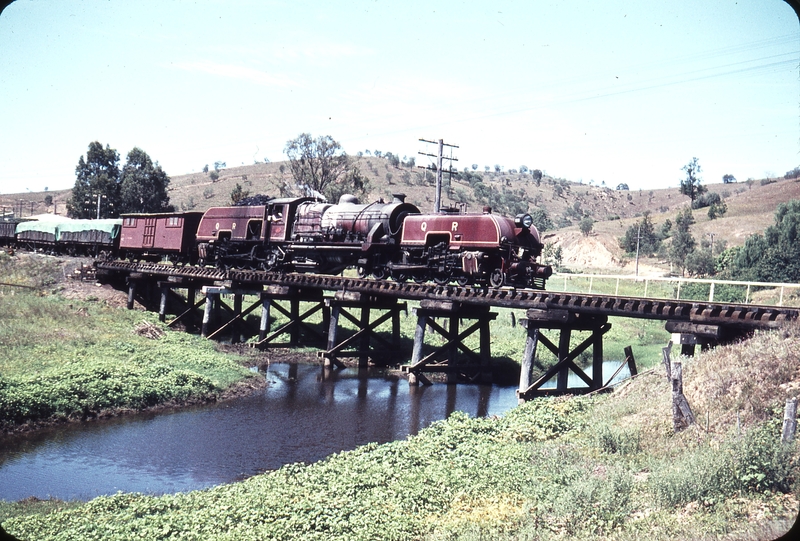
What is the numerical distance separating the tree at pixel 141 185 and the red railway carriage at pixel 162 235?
98.3 feet

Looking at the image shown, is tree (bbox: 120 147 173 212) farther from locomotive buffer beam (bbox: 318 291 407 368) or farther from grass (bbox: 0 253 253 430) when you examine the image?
locomotive buffer beam (bbox: 318 291 407 368)

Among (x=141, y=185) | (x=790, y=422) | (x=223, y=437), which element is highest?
(x=141, y=185)

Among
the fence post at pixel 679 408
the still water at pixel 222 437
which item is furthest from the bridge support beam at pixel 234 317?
the fence post at pixel 679 408

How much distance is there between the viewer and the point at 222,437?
16.4 meters

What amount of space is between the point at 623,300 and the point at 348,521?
10.6 metres

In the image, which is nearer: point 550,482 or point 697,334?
point 550,482

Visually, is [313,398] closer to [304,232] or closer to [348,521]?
[304,232]

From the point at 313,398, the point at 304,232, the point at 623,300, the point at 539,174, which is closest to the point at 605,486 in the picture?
the point at 623,300

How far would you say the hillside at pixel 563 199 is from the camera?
70.7 meters

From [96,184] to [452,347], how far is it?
55.1 m

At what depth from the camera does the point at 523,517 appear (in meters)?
9.32

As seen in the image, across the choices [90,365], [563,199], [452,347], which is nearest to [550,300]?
[452,347]

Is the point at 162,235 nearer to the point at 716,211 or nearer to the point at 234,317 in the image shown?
the point at 234,317

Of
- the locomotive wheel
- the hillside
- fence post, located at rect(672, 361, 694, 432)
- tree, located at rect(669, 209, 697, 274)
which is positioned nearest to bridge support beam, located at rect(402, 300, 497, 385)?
the locomotive wheel
